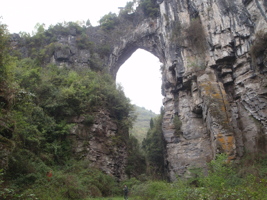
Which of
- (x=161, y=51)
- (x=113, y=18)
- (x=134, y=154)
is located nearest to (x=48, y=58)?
(x=113, y=18)

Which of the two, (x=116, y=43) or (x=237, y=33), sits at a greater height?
(x=116, y=43)

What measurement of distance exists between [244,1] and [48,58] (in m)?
19.9

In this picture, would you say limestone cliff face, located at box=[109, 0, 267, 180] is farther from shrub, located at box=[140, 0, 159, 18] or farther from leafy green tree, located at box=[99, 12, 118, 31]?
leafy green tree, located at box=[99, 12, 118, 31]

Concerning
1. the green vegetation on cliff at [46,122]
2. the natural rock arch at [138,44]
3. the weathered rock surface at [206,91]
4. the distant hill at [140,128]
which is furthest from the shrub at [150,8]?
the distant hill at [140,128]

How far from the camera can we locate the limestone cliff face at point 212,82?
607 inches

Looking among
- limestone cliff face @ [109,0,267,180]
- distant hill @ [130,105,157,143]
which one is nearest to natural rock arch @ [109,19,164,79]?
limestone cliff face @ [109,0,267,180]

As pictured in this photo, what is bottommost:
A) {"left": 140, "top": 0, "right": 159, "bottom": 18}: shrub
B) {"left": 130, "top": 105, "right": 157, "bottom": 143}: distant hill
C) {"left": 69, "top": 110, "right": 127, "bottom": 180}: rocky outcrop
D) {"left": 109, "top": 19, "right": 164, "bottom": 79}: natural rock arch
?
{"left": 69, "top": 110, "right": 127, "bottom": 180}: rocky outcrop

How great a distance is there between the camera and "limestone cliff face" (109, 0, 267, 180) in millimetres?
15414

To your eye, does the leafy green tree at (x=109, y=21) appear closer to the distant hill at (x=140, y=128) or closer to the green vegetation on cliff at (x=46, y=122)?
the green vegetation on cliff at (x=46, y=122)

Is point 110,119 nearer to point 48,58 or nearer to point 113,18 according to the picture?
point 48,58

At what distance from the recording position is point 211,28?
62.5ft

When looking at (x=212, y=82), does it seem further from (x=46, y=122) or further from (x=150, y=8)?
(x=150, y=8)

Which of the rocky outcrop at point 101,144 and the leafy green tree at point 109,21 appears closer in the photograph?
the rocky outcrop at point 101,144

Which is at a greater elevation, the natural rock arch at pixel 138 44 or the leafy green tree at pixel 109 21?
the leafy green tree at pixel 109 21
